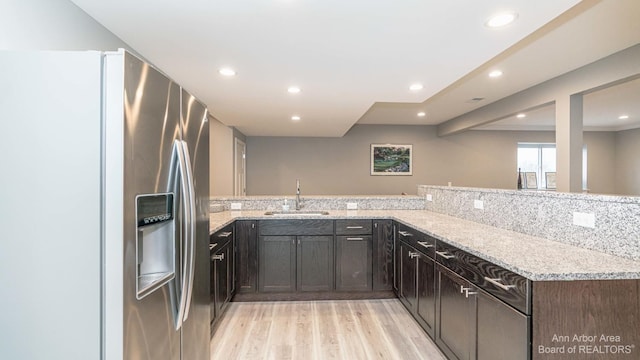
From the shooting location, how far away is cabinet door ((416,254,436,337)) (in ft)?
7.52

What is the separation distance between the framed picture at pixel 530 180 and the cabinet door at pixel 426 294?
255 inches

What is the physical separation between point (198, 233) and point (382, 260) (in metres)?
2.13

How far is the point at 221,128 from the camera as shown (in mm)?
5125

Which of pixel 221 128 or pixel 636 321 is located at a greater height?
pixel 221 128

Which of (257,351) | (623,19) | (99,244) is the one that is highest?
(623,19)

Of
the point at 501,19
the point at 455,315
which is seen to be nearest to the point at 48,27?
the point at 501,19

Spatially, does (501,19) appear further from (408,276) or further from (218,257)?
(218,257)

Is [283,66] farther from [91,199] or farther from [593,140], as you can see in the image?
[593,140]

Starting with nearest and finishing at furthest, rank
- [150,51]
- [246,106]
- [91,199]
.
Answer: [91,199] < [150,51] < [246,106]

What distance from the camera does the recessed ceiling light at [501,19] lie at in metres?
1.71

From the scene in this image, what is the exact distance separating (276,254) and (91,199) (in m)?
2.32

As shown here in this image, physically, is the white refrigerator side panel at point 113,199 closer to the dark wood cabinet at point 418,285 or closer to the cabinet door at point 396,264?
the dark wood cabinet at point 418,285

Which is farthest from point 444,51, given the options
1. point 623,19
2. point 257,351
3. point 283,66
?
point 257,351

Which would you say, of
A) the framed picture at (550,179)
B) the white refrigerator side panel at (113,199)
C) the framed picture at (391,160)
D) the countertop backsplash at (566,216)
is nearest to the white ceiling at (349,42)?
the white refrigerator side panel at (113,199)
